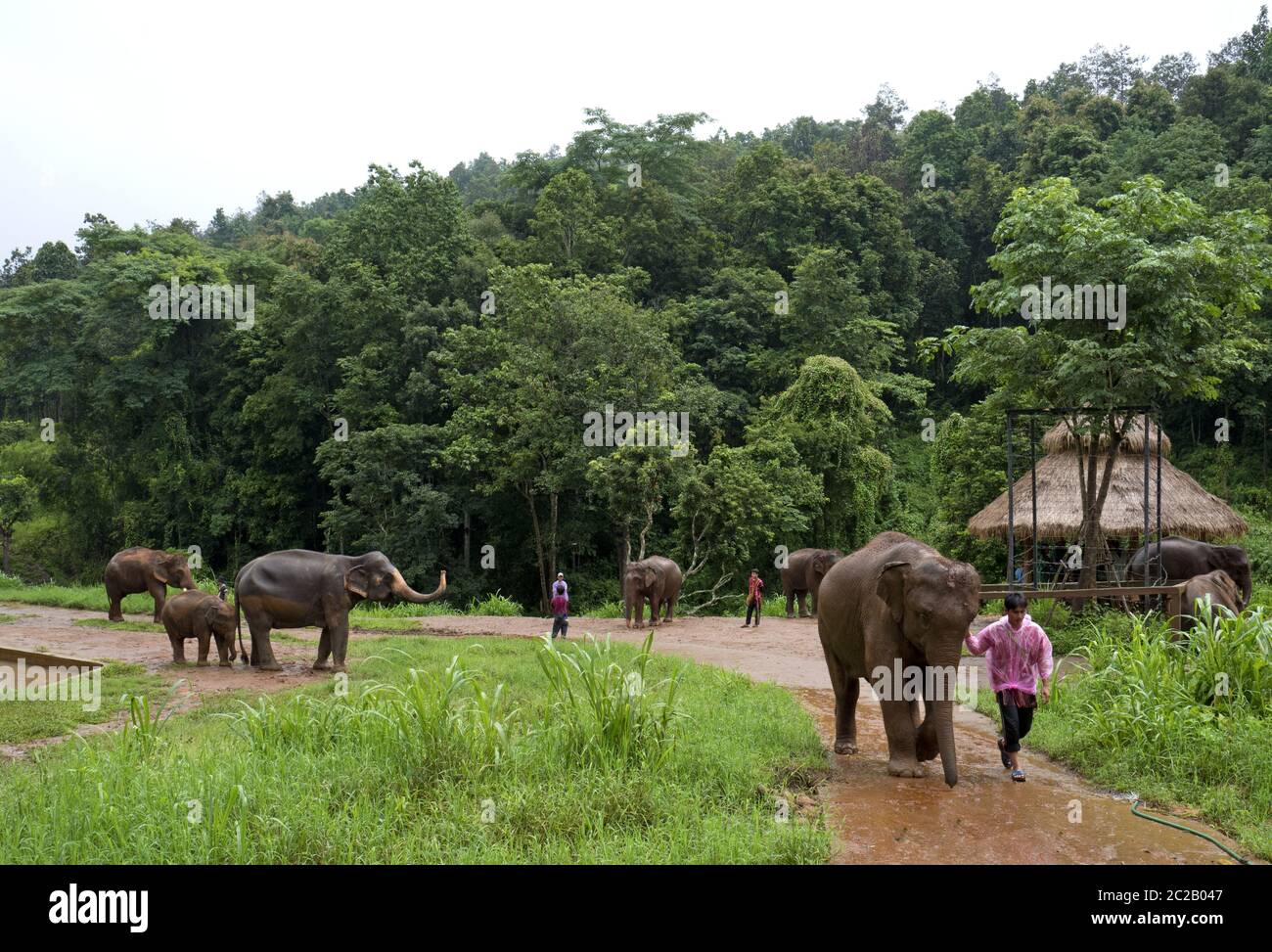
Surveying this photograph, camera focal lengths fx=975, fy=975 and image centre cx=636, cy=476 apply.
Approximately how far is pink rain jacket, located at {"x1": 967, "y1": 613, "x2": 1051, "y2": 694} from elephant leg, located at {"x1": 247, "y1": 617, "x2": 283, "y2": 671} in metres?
9.84

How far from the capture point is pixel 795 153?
229 feet

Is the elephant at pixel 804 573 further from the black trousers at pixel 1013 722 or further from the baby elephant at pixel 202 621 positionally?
the black trousers at pixel 1013 722

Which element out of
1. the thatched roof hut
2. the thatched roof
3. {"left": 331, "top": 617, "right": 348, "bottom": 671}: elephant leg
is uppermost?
the thatched roof

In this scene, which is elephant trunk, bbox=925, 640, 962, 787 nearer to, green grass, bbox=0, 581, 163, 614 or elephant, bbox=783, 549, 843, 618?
elephant, bbox=783, 549, 843, 618

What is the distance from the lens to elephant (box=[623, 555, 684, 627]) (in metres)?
19.6

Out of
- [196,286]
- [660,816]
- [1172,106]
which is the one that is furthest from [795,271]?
[660,816]

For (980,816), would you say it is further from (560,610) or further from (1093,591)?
(560,610)

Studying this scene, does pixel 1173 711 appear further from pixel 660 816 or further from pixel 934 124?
pixel 934 124

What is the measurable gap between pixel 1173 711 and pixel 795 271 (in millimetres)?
30756

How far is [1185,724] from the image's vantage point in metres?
7.80

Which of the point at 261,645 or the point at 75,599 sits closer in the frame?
the point at 261,645

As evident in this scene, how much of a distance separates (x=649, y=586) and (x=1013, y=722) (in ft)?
41.1

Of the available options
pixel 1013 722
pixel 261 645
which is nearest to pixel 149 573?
pixel 261 645

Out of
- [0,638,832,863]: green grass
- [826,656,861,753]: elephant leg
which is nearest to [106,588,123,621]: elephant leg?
[0,638,832,863]: green grass
